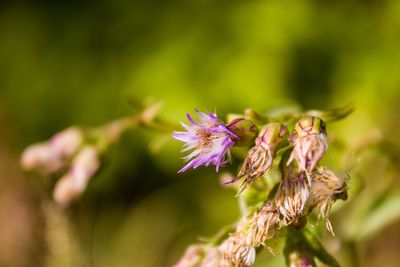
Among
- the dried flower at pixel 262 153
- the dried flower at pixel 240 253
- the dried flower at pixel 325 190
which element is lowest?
the dried flower at pixel 325 190

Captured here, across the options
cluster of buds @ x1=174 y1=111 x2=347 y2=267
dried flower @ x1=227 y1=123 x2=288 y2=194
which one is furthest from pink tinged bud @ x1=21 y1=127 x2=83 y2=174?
dried flower @ x1=227 y1=123 x2=288 y2=194

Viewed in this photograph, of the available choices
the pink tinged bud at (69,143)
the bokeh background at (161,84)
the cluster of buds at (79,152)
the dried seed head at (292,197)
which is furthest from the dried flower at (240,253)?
the bokeh background at (161,84)

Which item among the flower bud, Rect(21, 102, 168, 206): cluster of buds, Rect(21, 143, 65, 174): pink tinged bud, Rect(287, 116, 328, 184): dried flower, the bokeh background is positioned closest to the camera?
Rect(287, 116, 328, 184): dried flower

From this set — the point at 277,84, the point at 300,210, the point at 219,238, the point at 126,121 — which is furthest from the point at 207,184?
the point at 300,210

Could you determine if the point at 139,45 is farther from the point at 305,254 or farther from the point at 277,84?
the point at 305,254

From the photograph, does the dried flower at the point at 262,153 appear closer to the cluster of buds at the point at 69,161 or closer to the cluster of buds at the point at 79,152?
the cluster of buds at the point at 79,152

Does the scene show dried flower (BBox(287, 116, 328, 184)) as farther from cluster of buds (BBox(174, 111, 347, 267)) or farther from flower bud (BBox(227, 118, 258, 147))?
flower bud (BBox(227, 118, 258, 147))

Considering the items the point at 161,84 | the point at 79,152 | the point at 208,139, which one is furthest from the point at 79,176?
the point at 161,84
